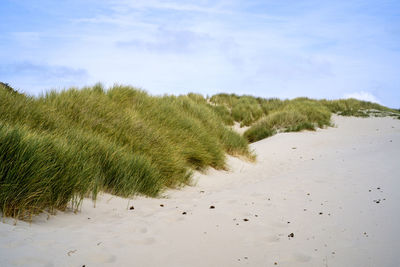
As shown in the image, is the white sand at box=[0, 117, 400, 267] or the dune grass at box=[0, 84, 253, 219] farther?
the dune grass at box=[0, 84, 253, 219]

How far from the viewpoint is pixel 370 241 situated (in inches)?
122

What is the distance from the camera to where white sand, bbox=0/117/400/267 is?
2.76 meters

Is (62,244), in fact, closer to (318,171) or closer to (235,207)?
(235,207)

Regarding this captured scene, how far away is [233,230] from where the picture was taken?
3.53 meters

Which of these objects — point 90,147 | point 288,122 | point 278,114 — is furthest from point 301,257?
point 278,114

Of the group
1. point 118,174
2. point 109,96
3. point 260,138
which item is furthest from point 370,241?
point 260,138

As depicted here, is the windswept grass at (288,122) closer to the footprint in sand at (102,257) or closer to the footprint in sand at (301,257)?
the footprint in sand at (301,257)

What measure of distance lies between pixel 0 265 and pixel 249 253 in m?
1.80

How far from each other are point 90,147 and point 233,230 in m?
2.51

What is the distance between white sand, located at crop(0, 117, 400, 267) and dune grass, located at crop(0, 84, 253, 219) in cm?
28

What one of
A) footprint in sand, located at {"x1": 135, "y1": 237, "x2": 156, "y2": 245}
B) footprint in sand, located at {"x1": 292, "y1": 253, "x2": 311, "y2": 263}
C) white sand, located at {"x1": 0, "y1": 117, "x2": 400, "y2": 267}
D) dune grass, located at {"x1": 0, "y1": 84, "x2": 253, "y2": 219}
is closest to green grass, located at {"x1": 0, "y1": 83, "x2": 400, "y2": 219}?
dune grass, located at {"x1": 0, "y1": 84, "x2": 253, "y2": 219}

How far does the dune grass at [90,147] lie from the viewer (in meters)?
3.60

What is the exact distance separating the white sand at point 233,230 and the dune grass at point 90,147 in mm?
284

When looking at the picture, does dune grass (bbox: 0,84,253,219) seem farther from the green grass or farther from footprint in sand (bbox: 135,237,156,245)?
footprint in sand (bbox: 135,237,156,245)
